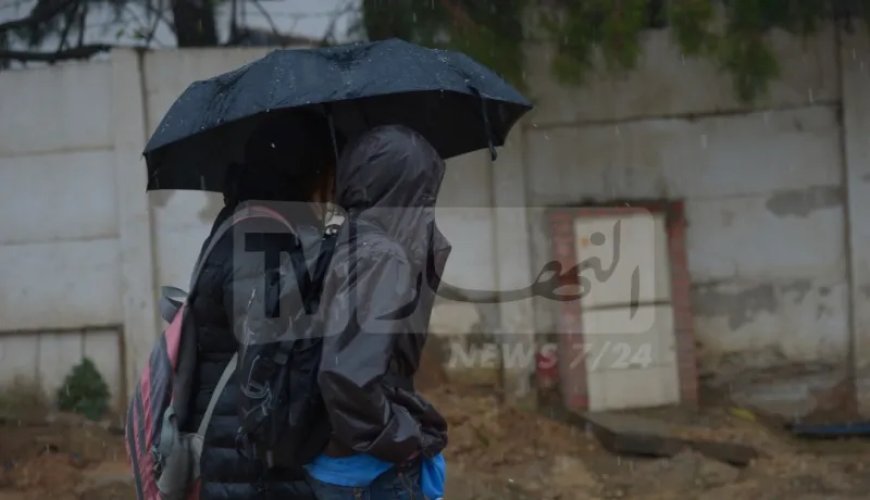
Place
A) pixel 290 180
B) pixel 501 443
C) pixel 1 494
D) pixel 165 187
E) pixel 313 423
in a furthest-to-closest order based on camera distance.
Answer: pixel 501 443, pixel 1 494, pixel 165 187, pixel 290 180, pixel 313 423

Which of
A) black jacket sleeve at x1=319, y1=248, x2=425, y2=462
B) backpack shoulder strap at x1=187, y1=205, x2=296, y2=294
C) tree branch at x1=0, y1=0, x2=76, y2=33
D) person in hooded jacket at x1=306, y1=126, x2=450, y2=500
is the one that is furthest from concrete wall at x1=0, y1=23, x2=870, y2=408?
black jacket sleeve at x1=319, y1=248, x2=425, y2=462

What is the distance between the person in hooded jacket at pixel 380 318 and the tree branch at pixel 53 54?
12.2 feet

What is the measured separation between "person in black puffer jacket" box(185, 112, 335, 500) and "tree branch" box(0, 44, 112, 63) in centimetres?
331

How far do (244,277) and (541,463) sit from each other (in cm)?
313

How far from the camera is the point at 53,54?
562cm

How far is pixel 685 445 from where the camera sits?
5.15 metres

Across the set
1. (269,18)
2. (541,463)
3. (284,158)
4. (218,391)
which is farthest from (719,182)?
(218,391)

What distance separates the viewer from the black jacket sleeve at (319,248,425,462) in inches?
81.9

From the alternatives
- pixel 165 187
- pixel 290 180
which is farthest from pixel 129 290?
pixel 290 180

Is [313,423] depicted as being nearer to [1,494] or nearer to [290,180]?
[290,180]

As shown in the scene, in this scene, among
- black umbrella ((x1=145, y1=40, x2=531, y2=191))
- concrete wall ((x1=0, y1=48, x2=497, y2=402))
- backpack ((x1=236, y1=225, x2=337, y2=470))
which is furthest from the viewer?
concrete wall ((x1=0, y1=48, x2=497, y2=402))

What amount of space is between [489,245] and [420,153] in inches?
130

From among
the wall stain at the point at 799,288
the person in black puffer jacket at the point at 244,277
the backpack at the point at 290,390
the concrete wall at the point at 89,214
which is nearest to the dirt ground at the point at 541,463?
the concrete wall at the point at 89,214

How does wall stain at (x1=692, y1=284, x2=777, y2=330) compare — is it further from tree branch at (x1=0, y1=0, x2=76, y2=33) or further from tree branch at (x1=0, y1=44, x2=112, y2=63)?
tree branch at (x1=0, y1=0, x2=76, y2=33)
